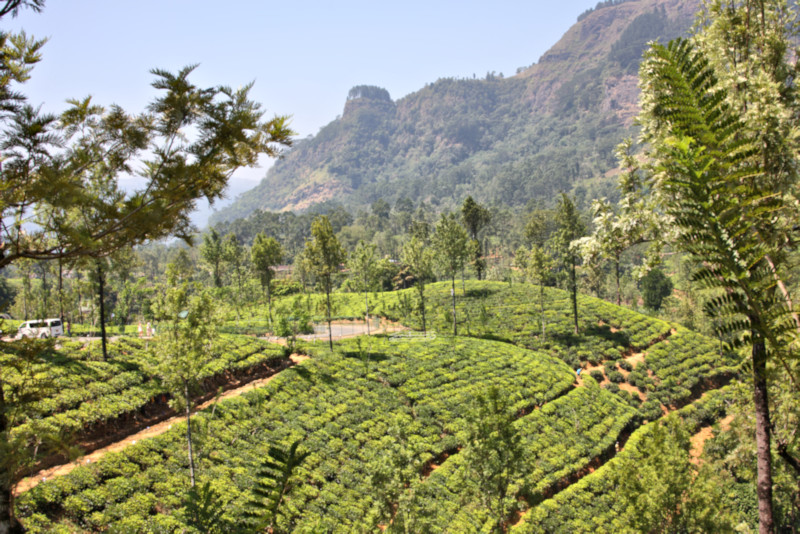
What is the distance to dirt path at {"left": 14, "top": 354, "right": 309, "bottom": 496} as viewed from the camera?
A: 1330 centimetres

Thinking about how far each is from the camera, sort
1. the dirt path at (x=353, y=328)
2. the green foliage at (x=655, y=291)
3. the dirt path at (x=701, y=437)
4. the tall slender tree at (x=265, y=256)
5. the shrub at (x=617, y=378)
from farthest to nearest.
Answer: the green foliage at (x=655, y=291) < the tall slender tree at (x=265, y=256) < the dirt path at (x=353, y=328) < the shrub at (x=617, y=378) < the dirt path at (x=701, y=437)

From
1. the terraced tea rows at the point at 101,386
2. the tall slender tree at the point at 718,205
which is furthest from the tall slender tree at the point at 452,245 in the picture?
the tall slender tree at the point at 718,205

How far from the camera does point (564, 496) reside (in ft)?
63.8

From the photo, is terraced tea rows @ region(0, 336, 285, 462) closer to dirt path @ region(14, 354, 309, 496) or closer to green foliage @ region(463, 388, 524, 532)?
dirt path @ region(14, 354, 309, 496)

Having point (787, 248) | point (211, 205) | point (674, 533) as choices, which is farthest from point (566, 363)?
point (211, 205)

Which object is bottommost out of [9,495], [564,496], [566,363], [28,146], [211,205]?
[564,496]

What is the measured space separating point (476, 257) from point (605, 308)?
1608 cm

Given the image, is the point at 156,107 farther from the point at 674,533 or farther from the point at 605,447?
the point at 605,447

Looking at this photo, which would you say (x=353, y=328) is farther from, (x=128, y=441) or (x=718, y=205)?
(x=718, y=205)

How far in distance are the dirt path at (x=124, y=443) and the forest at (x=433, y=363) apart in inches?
4.8

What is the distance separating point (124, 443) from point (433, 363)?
17.3 meters

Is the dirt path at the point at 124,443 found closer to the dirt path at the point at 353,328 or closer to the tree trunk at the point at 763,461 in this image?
the tree trunk at the point at 763,461

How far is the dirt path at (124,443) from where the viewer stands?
43.7 feet

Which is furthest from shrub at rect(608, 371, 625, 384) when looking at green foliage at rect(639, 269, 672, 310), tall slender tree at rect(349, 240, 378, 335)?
green foliage at rect(639, 269, 672, 310)
